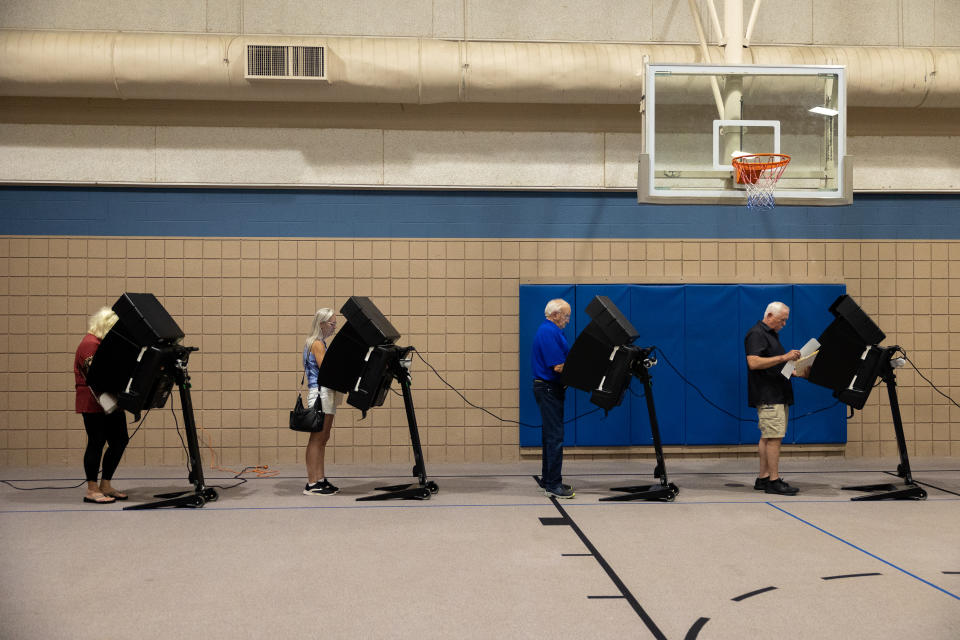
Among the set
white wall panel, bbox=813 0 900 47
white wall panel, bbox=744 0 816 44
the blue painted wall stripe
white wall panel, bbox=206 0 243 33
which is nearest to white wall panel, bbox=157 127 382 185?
the blue painted wall stripe

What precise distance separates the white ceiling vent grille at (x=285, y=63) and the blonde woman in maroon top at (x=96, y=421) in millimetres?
2426

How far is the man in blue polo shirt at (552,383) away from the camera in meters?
5.63

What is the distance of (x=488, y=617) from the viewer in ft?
10.9

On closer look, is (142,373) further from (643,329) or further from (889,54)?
(889,54)

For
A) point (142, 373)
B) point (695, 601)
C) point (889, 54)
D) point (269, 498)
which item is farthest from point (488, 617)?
point (889, 54)

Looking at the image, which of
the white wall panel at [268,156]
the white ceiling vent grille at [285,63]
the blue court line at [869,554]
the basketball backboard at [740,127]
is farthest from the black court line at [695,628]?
the white ceiling vent grille at [285,63]

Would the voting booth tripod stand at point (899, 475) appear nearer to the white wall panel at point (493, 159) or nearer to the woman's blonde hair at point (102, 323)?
the white wall panel at point (493, 159)

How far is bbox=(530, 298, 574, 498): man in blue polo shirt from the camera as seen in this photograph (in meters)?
5.63

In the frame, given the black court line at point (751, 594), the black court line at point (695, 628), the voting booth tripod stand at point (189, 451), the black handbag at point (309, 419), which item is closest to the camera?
the black court line at point (695, 628)

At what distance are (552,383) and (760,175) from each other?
2.19m

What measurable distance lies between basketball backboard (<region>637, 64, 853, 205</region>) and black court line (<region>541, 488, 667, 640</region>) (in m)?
2.50

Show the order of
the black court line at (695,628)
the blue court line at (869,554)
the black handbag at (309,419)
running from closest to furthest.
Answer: the black court line at (695,628) < the blue court line at (869,554) < the black handbag at (309,419)

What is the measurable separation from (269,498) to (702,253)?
4.40m

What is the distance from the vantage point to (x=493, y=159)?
23.6 feet
